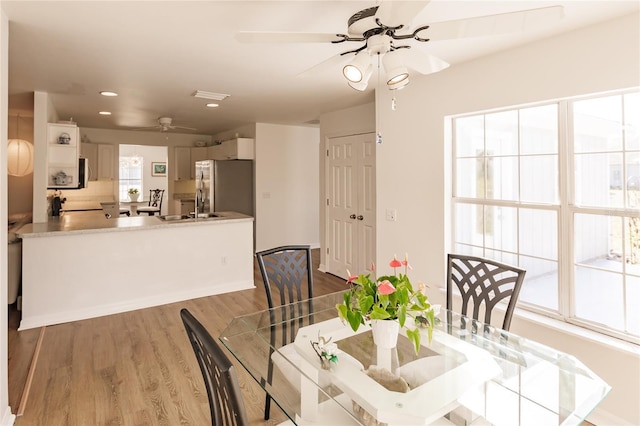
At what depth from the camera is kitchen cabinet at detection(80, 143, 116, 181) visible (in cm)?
675

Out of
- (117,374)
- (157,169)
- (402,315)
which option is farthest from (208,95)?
(157,169)

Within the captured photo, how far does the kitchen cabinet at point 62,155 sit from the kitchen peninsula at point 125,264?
565 millimetres

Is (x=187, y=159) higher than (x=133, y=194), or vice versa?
(x=187, y=159)

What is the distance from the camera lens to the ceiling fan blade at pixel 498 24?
1326 millimetres

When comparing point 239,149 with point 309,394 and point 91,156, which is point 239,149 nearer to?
point 91,156

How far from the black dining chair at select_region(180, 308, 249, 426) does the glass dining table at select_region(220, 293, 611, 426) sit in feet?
0.91

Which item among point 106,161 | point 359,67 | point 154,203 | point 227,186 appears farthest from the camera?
point 154,203

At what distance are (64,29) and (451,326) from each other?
3.00 m

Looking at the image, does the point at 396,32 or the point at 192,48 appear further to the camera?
the point at 192,48

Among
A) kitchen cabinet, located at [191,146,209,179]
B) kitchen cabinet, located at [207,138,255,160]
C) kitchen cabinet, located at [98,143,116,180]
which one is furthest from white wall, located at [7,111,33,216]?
kitchen cabinet, located at [207,138,255,160]

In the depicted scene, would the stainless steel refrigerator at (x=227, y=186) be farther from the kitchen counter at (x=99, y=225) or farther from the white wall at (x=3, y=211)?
the white wall at (x=3, y=211)

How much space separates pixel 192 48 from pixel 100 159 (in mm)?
5281

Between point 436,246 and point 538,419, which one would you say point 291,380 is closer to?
point 538,419

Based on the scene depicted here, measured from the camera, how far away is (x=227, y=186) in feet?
20.9
